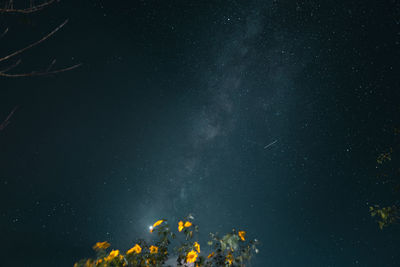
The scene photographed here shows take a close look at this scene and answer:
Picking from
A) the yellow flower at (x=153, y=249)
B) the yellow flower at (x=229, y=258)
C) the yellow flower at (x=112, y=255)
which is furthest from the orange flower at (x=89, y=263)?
the yellow flower at (x=229, y=258)

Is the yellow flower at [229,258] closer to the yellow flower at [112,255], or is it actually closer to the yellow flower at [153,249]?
the yellow flower at [153,249]

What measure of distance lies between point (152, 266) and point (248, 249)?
1.32 metres

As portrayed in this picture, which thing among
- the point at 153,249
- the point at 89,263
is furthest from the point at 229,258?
the point at 89,263

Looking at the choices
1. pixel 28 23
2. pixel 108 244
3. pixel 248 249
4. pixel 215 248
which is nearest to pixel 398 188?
pixel 248 249

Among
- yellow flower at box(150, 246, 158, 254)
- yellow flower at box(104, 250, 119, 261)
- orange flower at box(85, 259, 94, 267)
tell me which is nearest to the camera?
yellow flower at box(104, 250, 119, 261)

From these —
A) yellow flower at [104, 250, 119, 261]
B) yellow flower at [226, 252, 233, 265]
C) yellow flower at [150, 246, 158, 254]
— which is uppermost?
yellow flower at [104, 250, 119, 261]

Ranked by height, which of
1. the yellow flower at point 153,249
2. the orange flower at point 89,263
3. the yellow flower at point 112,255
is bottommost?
the yellow flower at point 153,249

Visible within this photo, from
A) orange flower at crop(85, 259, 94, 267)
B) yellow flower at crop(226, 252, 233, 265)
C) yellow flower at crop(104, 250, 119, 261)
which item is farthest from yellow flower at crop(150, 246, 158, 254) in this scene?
yellow flower at crop(226, 252, 233, 265)

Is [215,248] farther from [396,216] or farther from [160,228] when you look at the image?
[396,216]

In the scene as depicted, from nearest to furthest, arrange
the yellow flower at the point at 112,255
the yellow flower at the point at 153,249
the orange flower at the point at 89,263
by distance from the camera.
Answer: the yellow flower at the point at 112,255 → the orange flower at the point at 89,263 → the yellow flower at the point at 153,249

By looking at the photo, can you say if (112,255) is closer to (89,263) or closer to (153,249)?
(89,263)

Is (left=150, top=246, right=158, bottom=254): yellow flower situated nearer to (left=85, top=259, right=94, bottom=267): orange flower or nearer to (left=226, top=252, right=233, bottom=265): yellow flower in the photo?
(left=85, top=259, right=94, bottom=267): orange flower

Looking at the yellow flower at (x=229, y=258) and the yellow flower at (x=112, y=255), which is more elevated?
the yellow flower at (x=112, y=255)

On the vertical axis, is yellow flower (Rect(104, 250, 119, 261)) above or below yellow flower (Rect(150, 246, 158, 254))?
above
